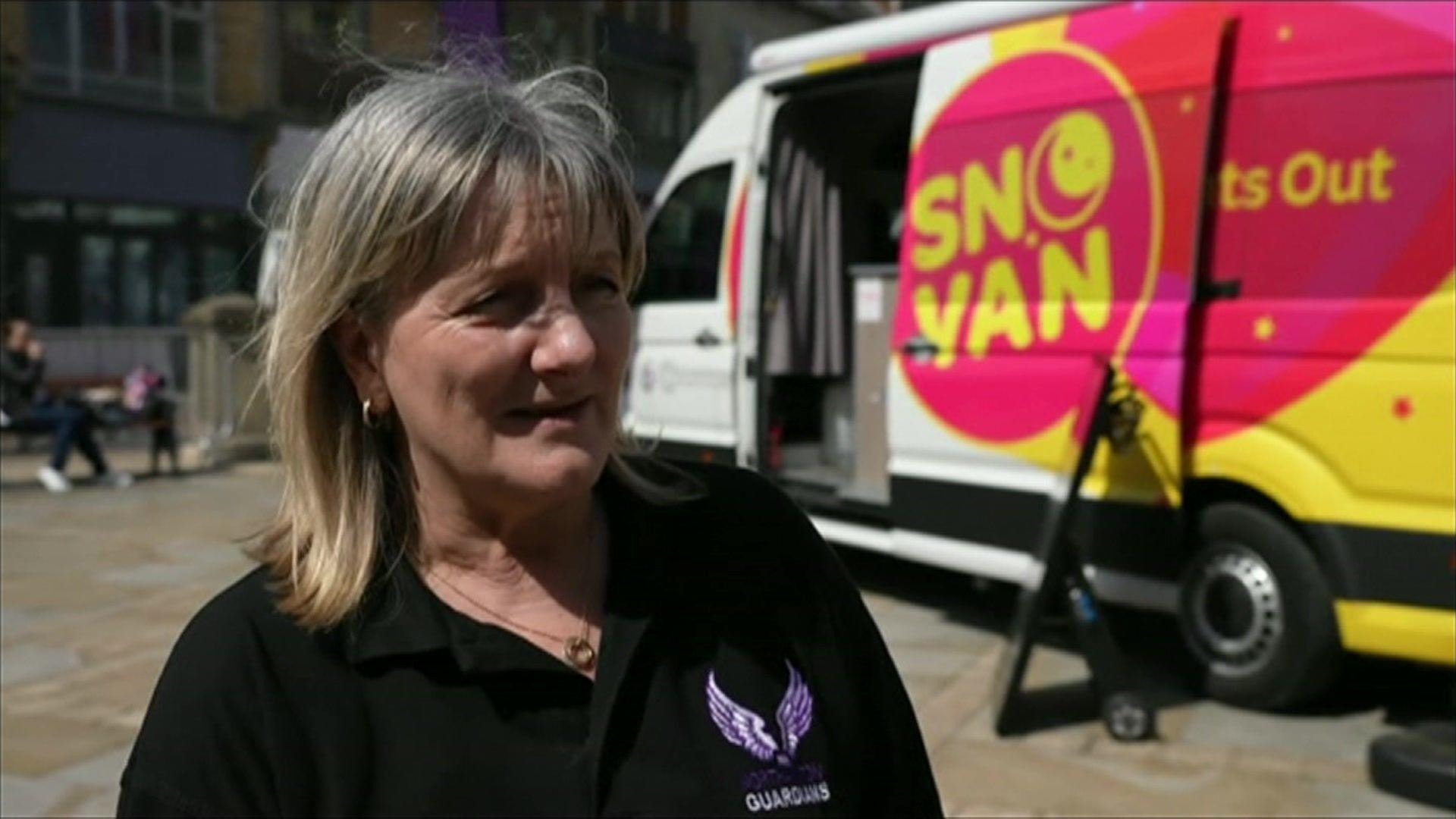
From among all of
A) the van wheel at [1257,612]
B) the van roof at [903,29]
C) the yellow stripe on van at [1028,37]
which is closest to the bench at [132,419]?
the van roof at [903,29]

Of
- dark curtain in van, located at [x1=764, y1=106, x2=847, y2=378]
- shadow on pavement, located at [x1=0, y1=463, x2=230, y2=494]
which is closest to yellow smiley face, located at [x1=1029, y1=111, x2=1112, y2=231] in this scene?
dark curtain in van, located at [x1=764, y1=106, x2=847, y2=378]

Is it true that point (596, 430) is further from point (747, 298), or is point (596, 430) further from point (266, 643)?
point (747, 298)

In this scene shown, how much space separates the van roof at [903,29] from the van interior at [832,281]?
0.65 ft

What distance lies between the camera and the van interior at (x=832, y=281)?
703 cm

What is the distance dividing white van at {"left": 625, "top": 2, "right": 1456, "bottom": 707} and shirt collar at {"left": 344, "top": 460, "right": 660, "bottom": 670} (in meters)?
2.03

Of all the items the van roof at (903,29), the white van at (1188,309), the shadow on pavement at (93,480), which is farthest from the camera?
the shadow on pavement at (93,480)

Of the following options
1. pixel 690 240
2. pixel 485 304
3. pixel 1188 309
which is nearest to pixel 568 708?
pixel 485 304

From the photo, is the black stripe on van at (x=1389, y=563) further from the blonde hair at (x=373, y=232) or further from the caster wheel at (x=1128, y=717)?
the blonde hair at (x=373, y=232)

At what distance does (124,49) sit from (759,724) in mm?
5301

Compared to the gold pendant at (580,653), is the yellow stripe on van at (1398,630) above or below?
below

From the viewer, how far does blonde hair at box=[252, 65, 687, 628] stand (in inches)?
61.1

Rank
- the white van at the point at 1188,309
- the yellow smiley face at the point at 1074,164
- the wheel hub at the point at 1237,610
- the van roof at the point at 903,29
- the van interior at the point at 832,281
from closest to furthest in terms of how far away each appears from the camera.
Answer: the white van at the point at 1188,309, the wheel hub at the point at 1237,610, the yellow smiley face at the point at 1074,164, the van roof at the point at 903,29, the van interior at the point at 832,281

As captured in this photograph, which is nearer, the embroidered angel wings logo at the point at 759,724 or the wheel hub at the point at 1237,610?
the embroidered angel wings logo at the point at 759,724

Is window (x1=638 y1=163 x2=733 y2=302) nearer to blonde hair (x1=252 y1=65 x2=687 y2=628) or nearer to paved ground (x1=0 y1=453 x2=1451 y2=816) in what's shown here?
paved ground (x1=0 y1=453 x2=1451 y2=816)
